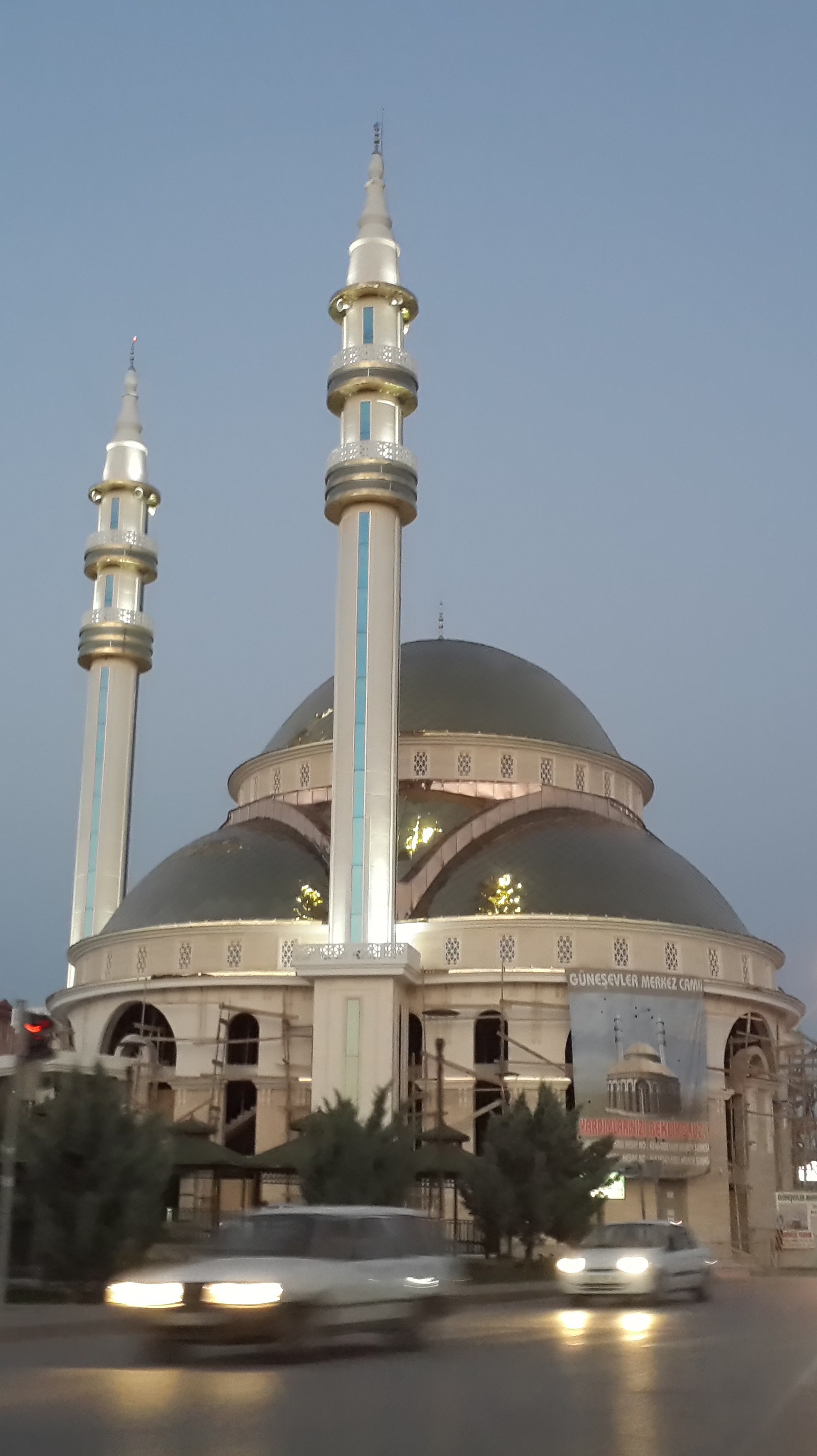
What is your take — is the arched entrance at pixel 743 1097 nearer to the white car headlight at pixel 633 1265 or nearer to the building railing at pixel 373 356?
the building railing at pixel 373 356

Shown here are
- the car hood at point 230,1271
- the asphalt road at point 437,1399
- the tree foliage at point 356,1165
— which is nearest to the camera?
the asphalt road at point 437,1399

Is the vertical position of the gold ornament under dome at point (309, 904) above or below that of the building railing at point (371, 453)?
below

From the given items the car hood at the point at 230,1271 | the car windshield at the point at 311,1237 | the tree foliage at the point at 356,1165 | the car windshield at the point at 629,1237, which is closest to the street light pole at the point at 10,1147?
the car windshield at the point at 311,1237

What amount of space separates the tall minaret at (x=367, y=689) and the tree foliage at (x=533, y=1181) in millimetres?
9417

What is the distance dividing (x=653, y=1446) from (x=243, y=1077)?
38.5 metres

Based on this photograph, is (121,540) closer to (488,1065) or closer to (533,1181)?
(488,1065)

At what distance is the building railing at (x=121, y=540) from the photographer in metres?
58.7

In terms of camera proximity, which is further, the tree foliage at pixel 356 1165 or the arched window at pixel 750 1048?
the arched window at pixel 750 1048

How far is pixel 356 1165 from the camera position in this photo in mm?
29188

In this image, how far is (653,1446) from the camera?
8.96 m

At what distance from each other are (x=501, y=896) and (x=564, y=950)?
8.31 feet

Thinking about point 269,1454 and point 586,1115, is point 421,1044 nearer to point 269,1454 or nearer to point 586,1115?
point 586,1115

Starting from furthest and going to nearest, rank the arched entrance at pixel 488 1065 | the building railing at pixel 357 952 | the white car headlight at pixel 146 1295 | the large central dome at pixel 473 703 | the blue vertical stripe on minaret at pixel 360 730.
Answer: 1. the large central dome at pixel 473 703
2. the arched entrance at pixel 488 1065
3. the blue vertical stripe on minaret at pixel 360 730
4. the building railing at pixel 357 952
5. the white car headlight at pixel 146 1295

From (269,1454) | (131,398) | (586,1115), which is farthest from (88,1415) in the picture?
(131,398)
